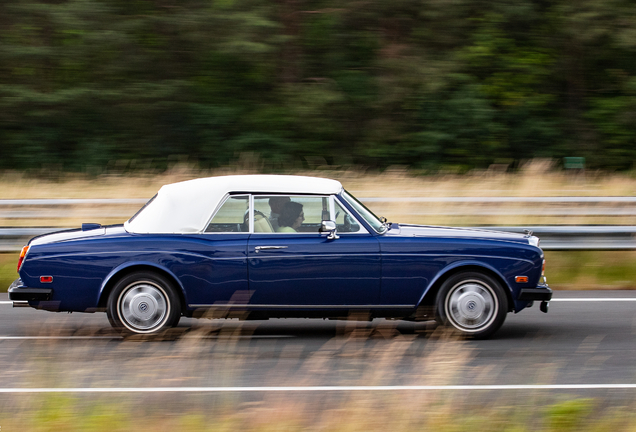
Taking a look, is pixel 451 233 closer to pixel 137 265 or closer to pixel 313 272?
pixel 313 272

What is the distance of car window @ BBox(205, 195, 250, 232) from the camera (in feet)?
23.1

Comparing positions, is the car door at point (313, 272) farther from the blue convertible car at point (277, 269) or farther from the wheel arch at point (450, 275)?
the wheel arch at point (450, 275)

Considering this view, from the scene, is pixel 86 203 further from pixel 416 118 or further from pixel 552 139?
pixel 552 139

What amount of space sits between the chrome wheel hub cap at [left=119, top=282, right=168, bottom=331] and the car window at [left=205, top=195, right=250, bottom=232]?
698 mm

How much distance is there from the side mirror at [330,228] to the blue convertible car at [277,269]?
0.5 inches

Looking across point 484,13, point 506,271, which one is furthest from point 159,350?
point 484,13

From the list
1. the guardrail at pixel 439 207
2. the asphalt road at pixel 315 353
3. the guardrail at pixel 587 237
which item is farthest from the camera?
the guardrail at pixel 439 207

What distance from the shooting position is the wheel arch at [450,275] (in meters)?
6.92

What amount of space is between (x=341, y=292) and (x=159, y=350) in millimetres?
1560

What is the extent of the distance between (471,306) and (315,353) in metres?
1.44

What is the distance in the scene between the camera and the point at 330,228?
679cm

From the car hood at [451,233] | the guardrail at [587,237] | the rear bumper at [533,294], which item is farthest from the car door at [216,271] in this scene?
the guardrail at [587,237]

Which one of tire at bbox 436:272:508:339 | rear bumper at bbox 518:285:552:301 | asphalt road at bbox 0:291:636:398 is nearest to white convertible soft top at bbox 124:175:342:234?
asphalt road at bbox 0:291:636:398

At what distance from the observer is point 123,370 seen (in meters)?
5.98
